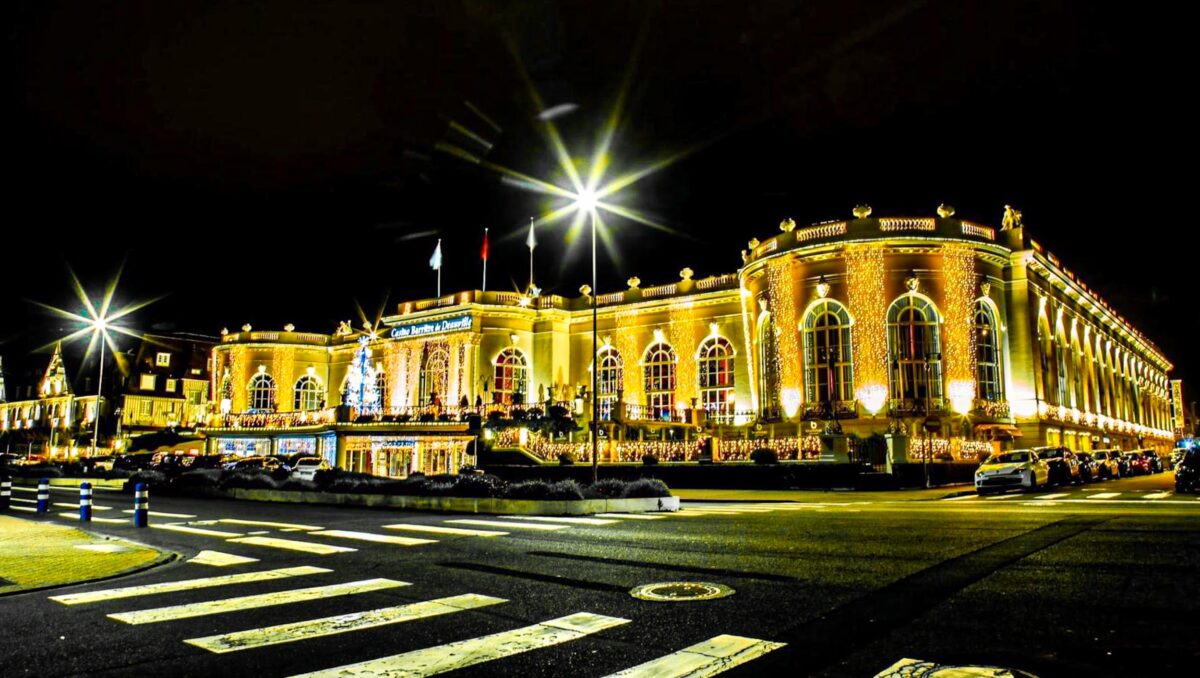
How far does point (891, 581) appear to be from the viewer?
838cm

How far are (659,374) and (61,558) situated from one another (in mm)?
42964

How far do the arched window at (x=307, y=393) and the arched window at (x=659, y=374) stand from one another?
30.2 meters

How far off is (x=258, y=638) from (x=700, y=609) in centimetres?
365

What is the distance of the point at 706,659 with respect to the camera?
5598mm

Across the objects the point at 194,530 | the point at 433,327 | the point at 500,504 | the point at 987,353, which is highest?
→ the point at 433,327

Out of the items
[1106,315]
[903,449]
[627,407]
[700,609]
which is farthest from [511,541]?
[1106,315]

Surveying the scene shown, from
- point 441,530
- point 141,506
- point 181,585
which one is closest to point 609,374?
point 141,506

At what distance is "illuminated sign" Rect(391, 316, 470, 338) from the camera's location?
5313 centimetres

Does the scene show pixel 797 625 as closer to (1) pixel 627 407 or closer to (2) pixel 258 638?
(2) pixel 258 638

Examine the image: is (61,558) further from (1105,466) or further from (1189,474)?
(1105,466)

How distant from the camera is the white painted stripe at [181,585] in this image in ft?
27.2

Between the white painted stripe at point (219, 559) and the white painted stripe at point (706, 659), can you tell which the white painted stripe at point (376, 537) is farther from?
the white painted stripe at point (706, 659)

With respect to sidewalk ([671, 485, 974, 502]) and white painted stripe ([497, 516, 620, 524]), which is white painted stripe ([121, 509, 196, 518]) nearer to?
white painted stripe ([497, 516, 620, 524])

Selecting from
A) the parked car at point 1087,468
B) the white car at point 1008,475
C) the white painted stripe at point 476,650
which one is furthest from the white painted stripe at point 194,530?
the parked car at point 1087,468
